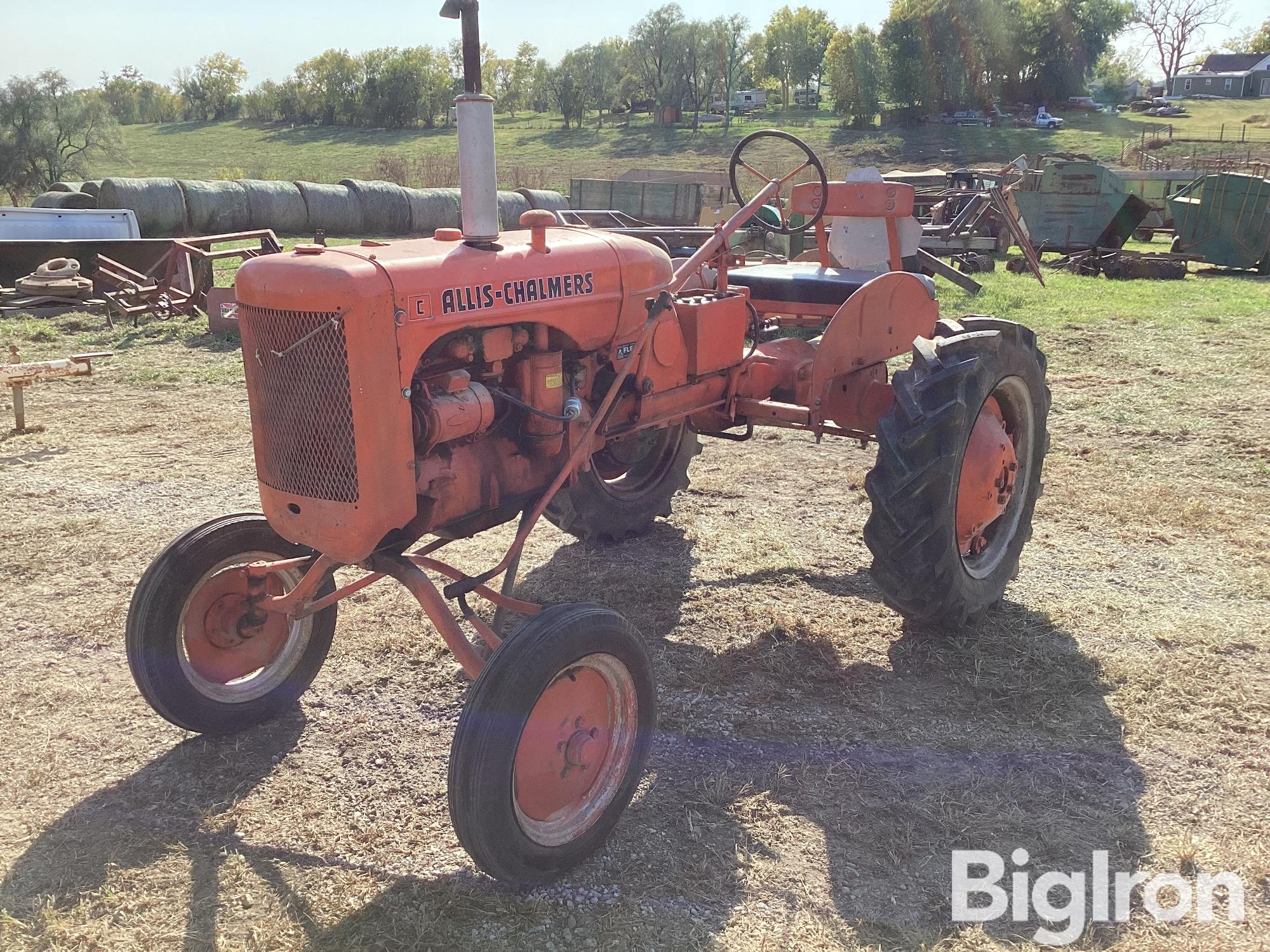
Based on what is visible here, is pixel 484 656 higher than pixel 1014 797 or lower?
higher

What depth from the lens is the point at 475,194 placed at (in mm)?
2633

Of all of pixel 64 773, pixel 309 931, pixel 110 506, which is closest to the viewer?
pixel 309 931

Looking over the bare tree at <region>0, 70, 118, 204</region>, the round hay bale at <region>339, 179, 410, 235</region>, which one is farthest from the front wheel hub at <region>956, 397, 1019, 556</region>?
the bare tree at <region>0, 70, 118, 204</region>

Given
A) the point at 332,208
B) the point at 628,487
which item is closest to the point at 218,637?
the point at 628,487

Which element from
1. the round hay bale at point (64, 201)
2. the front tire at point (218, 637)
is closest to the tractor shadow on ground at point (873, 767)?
the front tire at point (218, 637)

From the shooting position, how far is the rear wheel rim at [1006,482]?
372 centimetres

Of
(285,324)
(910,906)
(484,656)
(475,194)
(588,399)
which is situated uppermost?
(475,194)

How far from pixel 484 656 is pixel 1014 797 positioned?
1594 mm

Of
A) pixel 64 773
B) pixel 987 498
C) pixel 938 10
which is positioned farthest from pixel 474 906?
pixel 938 10

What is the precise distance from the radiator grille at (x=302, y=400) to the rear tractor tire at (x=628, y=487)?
1557 mm

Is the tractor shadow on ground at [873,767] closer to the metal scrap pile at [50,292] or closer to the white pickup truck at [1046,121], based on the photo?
the metal scrap pile at [50,292]

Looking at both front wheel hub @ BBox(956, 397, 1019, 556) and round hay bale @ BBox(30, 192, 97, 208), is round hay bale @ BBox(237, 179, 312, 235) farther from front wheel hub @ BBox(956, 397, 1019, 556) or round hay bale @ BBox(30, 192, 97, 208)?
front wheel hub @ BBox(956, 397, 1019, 556)

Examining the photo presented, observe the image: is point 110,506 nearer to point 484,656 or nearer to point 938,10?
point 484,656

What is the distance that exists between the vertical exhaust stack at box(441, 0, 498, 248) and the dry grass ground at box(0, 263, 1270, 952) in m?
1.63
